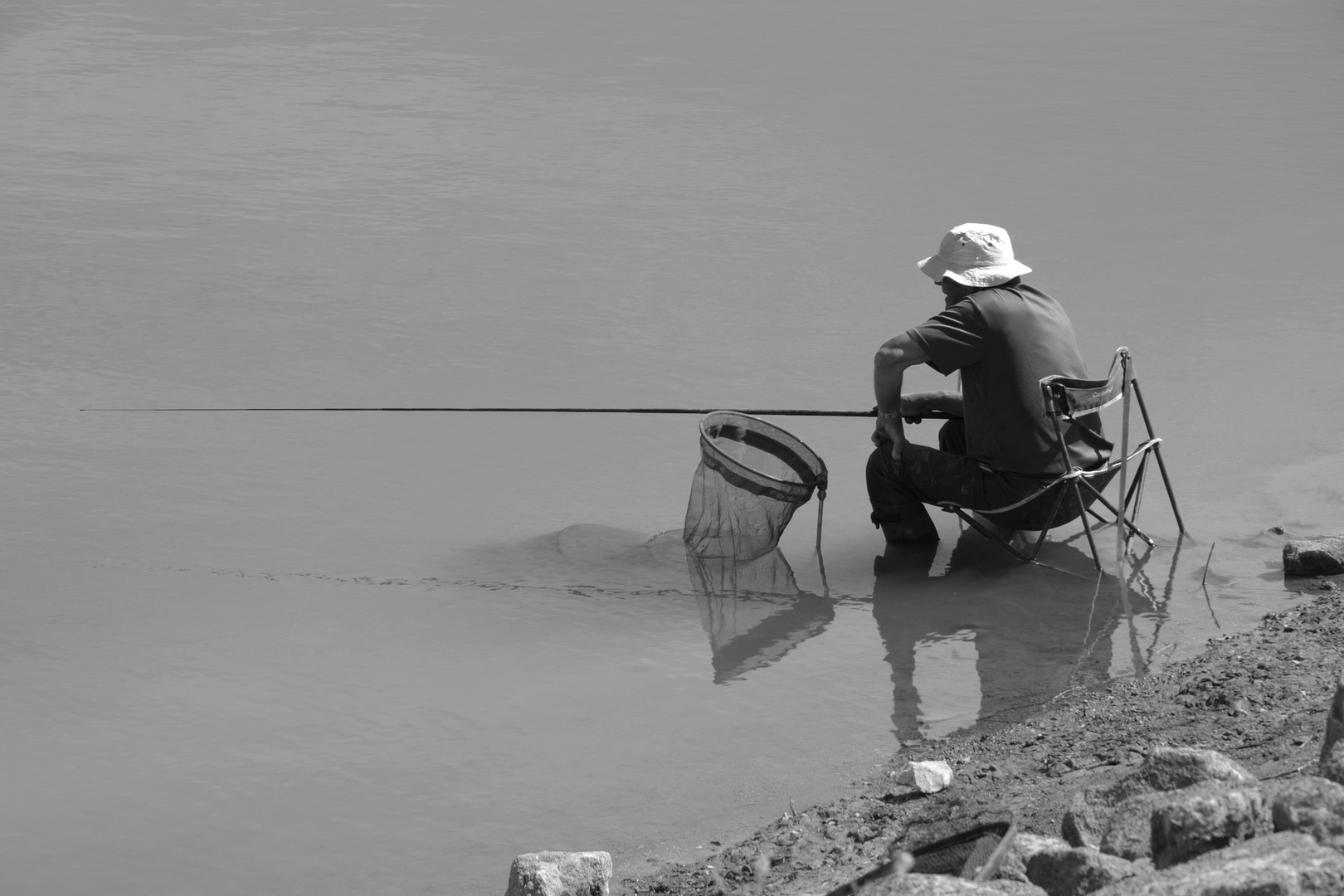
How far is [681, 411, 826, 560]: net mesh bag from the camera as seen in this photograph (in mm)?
4992

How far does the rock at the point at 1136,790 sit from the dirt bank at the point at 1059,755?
0.25 metres

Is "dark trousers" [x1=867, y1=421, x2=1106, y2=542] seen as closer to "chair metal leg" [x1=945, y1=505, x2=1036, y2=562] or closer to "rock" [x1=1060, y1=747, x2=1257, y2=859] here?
"chair metal leg" [x1=945, y1=505, x2=1036, y2=562]

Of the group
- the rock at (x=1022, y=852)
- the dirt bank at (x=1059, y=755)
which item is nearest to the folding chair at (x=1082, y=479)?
the dirt bank at (x=1059, y=755)

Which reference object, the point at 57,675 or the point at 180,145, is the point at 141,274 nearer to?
the point at 180,145

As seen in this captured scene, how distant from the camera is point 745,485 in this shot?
197 inches

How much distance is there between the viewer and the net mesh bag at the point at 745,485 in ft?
16.4

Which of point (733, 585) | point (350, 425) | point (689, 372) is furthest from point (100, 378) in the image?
point (733, 585)

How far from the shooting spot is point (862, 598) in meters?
5.10

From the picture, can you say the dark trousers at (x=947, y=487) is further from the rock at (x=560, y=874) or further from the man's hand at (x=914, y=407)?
the rock at (x=560, y=874)

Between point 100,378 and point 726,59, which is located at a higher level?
point 726,59

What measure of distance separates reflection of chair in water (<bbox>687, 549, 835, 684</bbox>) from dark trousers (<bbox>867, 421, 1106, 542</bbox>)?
426 mm

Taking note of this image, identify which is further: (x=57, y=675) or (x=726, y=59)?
(x=726, y=59)

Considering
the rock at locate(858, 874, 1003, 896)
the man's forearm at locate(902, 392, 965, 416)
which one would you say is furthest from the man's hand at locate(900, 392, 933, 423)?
the rock at locate(858, 874, 1003, 896)

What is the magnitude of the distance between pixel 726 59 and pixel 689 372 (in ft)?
23.8
